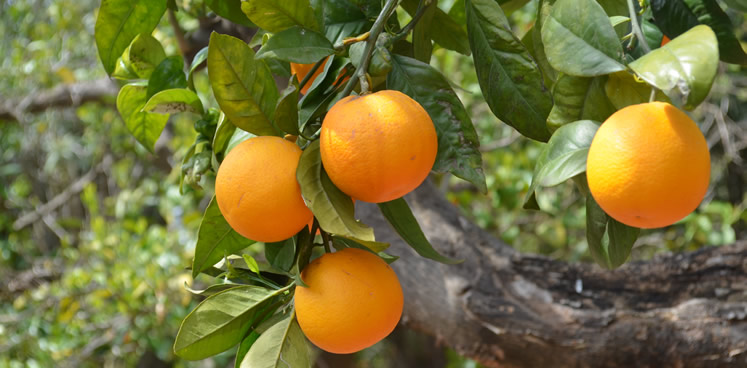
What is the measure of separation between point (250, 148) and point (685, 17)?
471 mm

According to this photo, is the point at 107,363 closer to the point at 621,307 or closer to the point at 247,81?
the point at 621,307

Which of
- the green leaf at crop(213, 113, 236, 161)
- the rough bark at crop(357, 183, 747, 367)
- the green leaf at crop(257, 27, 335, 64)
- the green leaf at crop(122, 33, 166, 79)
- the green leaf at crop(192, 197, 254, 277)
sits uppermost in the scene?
the green leaf at crop(257, 27, 335, 64)

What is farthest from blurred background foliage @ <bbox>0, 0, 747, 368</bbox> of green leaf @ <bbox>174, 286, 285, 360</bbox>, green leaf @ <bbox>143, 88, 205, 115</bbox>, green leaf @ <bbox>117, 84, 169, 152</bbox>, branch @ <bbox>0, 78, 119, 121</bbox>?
green leaf @ <bbox>174, 286, 285, 360</bbox>

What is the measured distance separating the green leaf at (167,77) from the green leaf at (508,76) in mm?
346

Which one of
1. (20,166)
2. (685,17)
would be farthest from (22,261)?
(685,17)

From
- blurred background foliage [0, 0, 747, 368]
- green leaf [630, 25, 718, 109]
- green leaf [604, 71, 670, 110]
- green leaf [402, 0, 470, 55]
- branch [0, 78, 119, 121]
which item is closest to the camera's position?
green leaf [630, 25, 718, 109]

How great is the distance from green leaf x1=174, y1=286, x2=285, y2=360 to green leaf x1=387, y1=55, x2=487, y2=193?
0.19 metres

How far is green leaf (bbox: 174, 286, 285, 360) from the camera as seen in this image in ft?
1.82

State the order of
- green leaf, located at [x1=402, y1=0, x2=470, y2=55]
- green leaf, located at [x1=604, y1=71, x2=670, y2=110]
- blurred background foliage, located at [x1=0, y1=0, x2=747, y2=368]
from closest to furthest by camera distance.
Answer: green leaf, located at [x1=604, y1=71, x2=670, y2=110] → green leaf, located at [x1=402, y1=0, x2=470, y2=55] → blurred background foliage, located at [x1=0, y1=0, x2=747, y2=368]

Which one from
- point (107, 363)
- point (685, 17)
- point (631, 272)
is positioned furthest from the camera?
point (107, 363)

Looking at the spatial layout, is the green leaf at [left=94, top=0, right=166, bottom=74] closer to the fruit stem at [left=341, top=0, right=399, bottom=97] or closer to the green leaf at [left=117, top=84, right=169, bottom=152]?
the green leaf at [left=117, top=84, right=169, bottom=152]

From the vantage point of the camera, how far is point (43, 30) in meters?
3.15

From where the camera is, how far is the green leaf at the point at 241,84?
0.53 m

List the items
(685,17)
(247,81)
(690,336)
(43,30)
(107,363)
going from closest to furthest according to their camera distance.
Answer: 1. (247,81)
2. (685,17)
3. (690,336)
4. (107,363)
5. (43,30)
